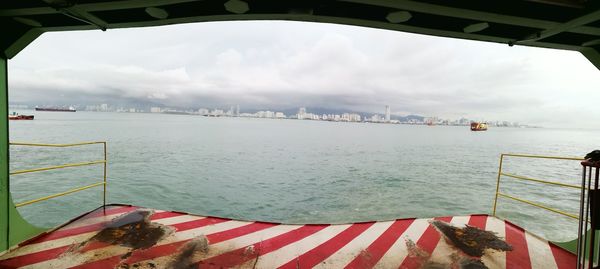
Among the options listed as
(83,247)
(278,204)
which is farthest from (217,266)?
(278,204)

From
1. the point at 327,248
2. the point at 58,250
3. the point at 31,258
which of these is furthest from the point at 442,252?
the point at 31,258

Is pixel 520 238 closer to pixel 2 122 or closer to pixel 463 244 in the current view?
pixel 463 244

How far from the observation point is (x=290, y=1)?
2.97 m

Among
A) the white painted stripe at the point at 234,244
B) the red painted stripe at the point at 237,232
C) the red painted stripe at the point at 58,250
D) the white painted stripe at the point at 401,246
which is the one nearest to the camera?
the red painted stripe at the point at 58,250

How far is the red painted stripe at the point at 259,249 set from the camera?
11.2 ft

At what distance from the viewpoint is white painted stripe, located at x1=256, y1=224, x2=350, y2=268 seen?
3.49m

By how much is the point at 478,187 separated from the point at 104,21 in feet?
69.5

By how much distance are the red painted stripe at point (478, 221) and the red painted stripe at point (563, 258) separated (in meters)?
0.97

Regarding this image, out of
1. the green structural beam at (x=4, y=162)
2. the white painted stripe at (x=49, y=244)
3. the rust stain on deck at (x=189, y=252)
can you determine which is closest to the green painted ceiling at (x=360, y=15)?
the green structural beam at (x=4, y=162)

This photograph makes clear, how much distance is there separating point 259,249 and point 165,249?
53.2 inches

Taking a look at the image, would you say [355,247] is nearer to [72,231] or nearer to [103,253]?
[103,253]

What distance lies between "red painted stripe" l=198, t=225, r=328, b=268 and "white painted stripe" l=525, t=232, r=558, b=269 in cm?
315

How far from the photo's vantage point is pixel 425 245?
13.4ft

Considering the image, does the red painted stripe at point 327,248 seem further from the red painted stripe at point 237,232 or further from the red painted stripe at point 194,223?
the red painted stripe at point 194,223
